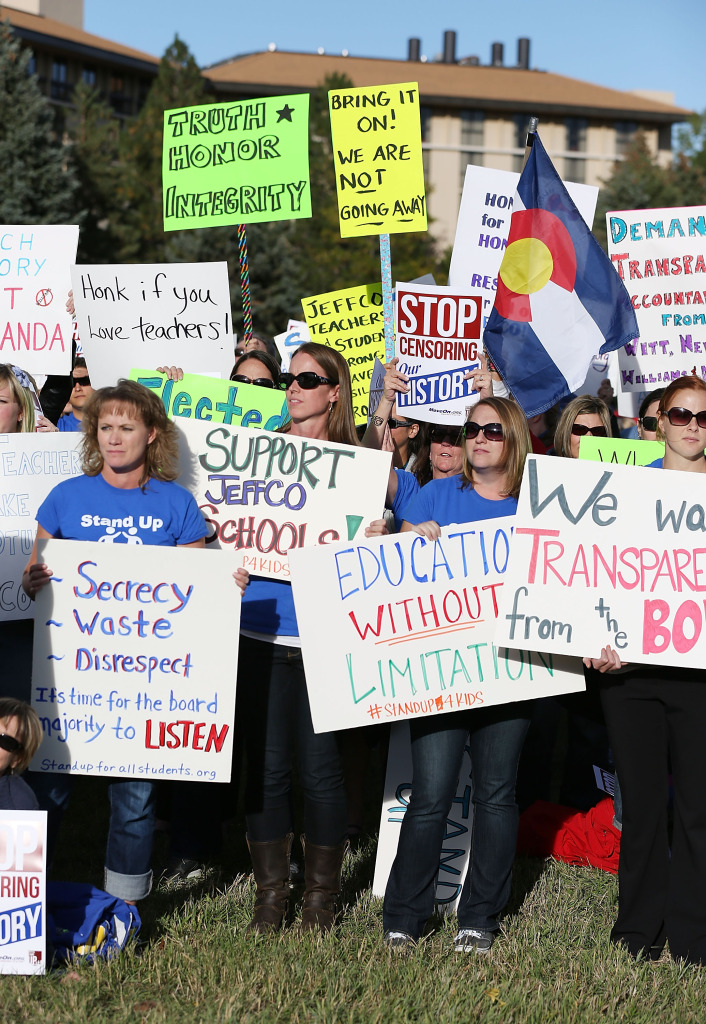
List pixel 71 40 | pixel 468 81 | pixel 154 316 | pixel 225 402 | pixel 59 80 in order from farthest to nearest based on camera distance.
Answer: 1. pixel 468 81
2. pixel 59 80
3. pixel 71 40
4. pixel 154 316
5. pixel 225 402

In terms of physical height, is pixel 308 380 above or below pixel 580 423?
above

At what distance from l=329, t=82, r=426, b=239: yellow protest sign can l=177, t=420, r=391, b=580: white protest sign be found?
2977mm

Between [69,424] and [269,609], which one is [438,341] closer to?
[69,424]

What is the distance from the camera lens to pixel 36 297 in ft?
23.2

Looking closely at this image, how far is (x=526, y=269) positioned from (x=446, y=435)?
4.30ft

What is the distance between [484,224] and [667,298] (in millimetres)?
1457

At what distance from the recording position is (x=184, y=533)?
4441mm

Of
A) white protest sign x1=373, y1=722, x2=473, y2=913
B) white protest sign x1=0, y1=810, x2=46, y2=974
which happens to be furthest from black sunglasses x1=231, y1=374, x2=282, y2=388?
white protest sign x1=0, y1=810, x2=46, y2=974

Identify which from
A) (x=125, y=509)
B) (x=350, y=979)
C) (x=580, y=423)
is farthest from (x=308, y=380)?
(x=350, y=979)

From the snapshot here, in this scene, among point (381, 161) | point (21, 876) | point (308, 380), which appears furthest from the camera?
point (381, 161)

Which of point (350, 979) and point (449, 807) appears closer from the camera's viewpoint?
point (350, 979)

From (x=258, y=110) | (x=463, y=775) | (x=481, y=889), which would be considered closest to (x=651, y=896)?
(x=481, y=889)

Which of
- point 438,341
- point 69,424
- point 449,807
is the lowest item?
point 449,807

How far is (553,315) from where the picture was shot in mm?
6398
